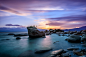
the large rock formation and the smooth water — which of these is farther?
the large rock formation

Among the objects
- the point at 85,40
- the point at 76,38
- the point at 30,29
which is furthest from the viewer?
the point at 30,29

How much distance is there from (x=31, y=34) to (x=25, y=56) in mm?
16982

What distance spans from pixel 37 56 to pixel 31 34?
17144mm

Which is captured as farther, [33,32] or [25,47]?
[33,32]

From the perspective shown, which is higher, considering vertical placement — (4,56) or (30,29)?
(30,29)

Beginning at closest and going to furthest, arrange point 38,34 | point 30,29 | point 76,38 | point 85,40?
point 85,40
point 76,38
point 30,29
point 38,34

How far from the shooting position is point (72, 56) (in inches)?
214

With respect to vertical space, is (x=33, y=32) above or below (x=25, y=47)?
above

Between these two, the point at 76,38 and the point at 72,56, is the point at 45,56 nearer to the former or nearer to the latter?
the point at 72,56

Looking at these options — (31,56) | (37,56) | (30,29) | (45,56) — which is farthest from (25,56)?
(30,29)

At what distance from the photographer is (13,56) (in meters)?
5.77

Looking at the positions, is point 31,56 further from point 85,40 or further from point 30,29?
point 30,29

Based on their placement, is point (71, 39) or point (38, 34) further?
point (38, 34)

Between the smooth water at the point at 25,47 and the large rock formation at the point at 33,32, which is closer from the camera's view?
the smooth water at the point at 25,47
